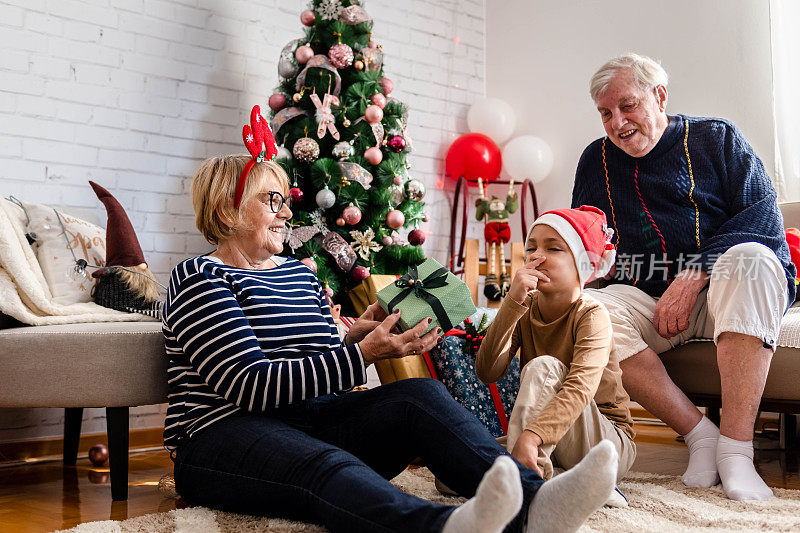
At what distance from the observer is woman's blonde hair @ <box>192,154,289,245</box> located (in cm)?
154

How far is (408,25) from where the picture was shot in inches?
158

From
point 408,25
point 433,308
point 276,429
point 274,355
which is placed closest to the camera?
point 276,429

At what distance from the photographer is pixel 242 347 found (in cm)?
134

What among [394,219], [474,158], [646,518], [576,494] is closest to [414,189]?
[394,219]

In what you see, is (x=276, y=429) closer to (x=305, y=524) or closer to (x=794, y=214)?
(x=305, y=524)

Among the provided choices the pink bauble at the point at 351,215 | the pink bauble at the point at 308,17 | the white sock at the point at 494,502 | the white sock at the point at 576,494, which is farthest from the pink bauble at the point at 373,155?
the white sock at the point at 494,502

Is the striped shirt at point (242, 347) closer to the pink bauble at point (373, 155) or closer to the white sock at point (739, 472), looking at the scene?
the white sock at point (739, 472)

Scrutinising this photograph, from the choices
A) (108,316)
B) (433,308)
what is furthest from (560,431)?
(108,316)

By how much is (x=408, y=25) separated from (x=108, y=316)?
2578 mm

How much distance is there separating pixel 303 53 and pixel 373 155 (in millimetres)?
489

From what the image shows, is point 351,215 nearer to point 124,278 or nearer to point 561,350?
point 124,278

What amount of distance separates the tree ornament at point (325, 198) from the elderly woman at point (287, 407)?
1255mm

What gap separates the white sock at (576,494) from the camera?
40.9 inches

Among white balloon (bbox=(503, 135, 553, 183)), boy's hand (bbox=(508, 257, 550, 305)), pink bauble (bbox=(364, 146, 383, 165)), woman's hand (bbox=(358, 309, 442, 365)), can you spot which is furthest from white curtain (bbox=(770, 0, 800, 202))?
woman's hand (bbox=(358, 309, 442, 365))
